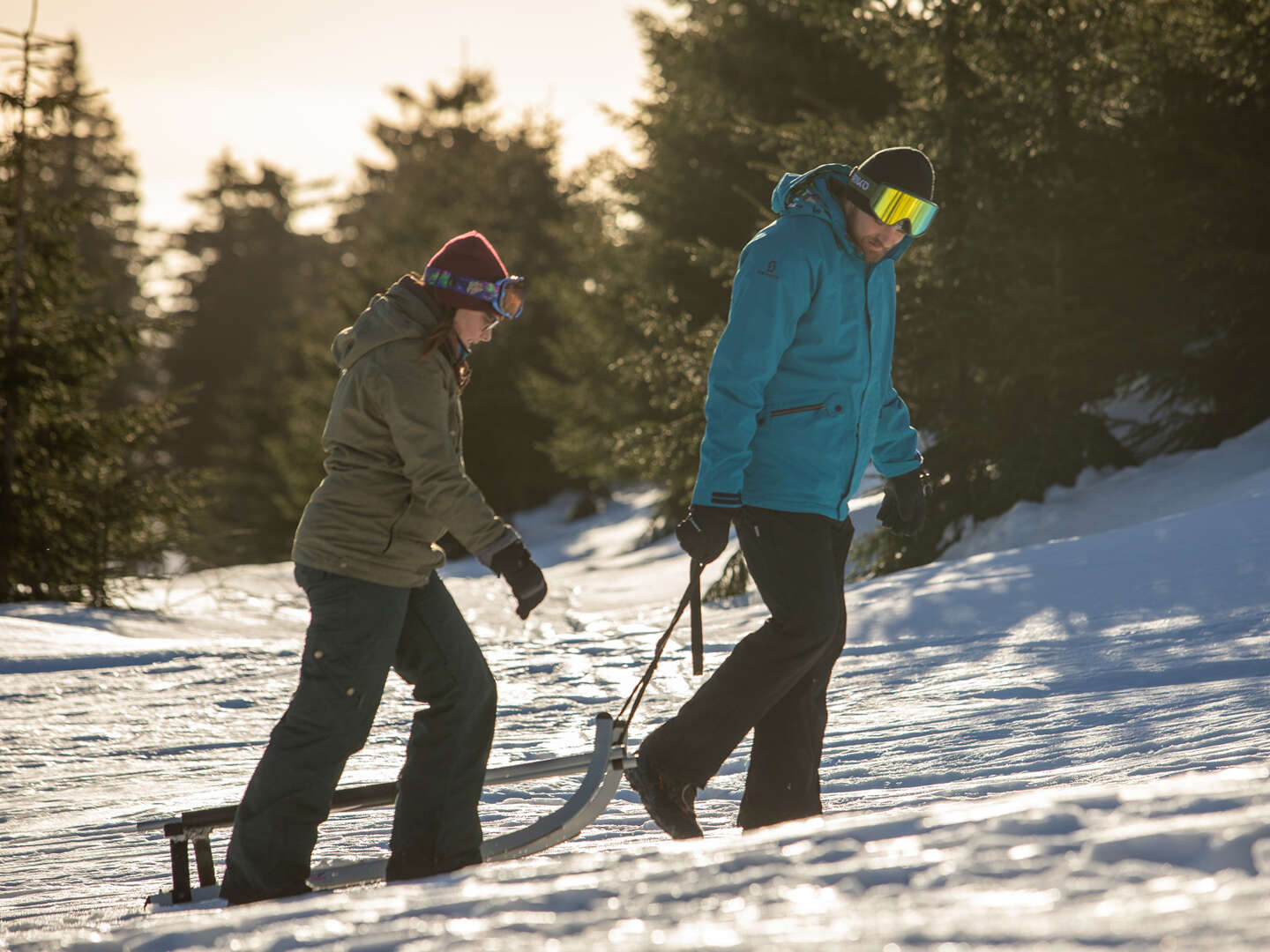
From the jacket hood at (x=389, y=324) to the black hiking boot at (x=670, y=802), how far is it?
139 cm

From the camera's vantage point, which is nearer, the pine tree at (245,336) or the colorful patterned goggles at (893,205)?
the colorful patterned goggles at (893,205)

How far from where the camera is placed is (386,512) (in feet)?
10.7

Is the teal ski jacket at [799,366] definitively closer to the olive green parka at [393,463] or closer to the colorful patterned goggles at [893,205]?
the colorful patterned goggles at [893,205]

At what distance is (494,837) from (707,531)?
44.9 inches

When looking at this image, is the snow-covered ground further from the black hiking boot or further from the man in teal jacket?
the man in teal jacket

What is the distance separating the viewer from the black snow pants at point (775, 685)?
345cm

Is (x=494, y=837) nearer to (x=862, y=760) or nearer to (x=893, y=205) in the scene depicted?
(x=862, y=760)

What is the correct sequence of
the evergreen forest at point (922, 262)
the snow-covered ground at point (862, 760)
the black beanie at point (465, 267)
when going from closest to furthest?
the snow-covered ground at point (862, 760) < the black beanie at point (465, 267) < the evergreen forest at point (922, 262)

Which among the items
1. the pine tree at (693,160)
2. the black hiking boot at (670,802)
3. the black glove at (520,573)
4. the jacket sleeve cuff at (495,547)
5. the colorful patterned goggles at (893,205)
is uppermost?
the pine tree at (693,160)

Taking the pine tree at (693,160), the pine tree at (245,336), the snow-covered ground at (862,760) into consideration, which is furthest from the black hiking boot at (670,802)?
the pine tree at (245,336)

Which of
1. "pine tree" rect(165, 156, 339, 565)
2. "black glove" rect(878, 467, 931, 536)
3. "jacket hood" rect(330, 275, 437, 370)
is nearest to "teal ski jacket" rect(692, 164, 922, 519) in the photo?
"black glove" rect(878, 467, 931, 536)

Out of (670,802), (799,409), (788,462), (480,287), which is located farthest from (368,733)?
(799,409)

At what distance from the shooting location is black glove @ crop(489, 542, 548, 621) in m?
3.21

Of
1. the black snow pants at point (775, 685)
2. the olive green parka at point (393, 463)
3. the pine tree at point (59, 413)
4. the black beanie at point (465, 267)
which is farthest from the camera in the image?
the pine tree at point (59, 413)
